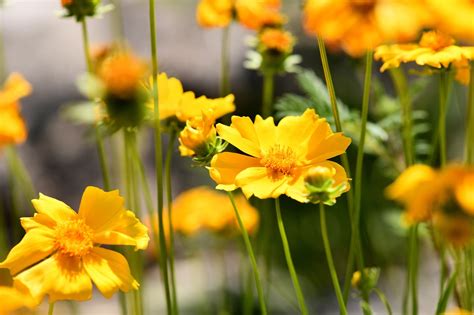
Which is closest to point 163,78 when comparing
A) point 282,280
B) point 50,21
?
point 282,280

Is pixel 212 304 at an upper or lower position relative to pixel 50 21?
lower

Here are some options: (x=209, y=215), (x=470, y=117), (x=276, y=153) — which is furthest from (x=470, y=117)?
(x=209, y=215)

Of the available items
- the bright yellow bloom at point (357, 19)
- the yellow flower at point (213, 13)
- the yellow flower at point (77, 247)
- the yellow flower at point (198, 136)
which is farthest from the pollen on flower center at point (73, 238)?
the yellow flower at point (213, 13)

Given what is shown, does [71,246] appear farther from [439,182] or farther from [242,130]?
[439,182]

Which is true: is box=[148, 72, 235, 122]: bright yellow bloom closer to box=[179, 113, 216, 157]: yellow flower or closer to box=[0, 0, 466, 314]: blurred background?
box=[179, 113, 216, 157]: yellow flower

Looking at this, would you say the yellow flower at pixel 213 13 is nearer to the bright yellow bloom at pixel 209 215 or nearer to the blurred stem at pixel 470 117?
the bright yellow bloom at pixel 209 215
